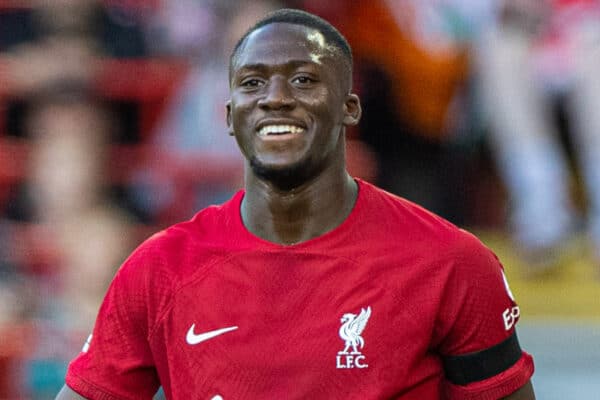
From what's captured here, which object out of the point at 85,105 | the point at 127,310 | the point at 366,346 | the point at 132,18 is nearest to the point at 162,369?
the point at 127,310

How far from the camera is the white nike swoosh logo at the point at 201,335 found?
10.9 feet

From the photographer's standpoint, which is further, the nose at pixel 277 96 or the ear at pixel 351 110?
the ear at pixel 351 110

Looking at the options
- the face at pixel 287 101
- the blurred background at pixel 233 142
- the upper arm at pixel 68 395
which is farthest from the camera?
the blurred background at pixel 233 142

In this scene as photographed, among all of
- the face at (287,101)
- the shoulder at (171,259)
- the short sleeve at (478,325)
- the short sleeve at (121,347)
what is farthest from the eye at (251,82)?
the short sleeve at (478,325)

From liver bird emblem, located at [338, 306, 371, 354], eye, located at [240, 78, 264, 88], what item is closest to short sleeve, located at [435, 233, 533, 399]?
liver bird emblem, located at [338, 306, 371, 354]

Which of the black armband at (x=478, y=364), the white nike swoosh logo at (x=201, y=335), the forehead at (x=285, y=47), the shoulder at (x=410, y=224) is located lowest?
the black armband at (x=478, y=364)

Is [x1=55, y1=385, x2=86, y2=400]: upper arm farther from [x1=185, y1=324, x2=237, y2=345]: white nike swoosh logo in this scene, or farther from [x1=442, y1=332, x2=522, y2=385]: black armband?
[x1=442, y1=332, x2=522, y2=385]: black armband

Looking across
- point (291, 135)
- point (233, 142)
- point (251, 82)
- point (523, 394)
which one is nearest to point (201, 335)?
point (291, 135)

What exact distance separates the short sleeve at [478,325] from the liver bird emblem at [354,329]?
0.18m

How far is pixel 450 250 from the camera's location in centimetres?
332

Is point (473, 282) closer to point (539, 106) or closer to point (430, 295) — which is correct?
point (430, 295)

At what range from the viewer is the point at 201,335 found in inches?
131

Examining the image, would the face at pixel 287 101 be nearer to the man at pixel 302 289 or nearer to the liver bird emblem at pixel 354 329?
the man at pixel 302 289

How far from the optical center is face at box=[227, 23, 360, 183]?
3.34m
